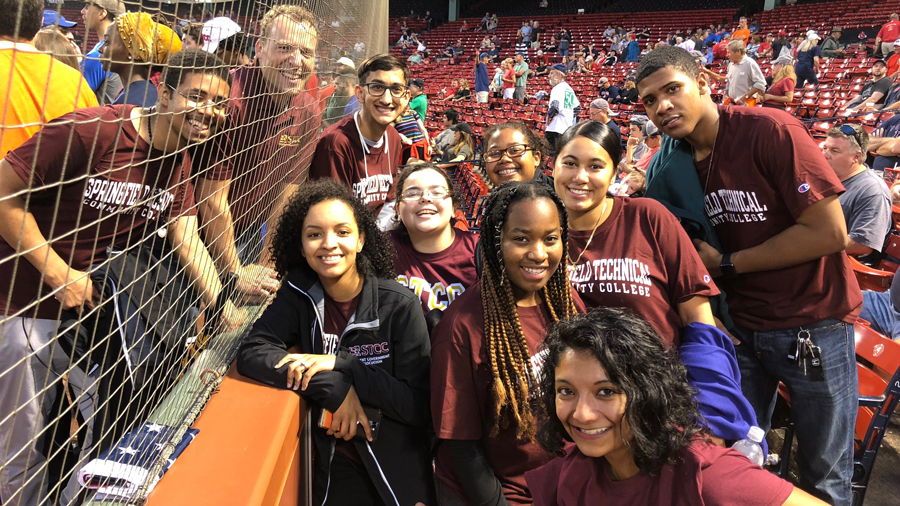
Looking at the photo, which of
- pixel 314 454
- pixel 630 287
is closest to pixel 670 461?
pixel 630 287

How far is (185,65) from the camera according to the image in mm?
1635

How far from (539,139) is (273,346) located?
159 centimetres

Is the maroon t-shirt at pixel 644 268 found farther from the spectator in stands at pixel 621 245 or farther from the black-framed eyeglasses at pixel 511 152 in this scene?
the black-framed eyeglasses at pixel 511 152

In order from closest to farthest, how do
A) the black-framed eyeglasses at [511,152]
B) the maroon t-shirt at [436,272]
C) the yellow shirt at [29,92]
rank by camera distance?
the yellow shirt at [29,92] < the maroon t-shirt at [436,272] < the black-framed eyeglasses at [511,152]

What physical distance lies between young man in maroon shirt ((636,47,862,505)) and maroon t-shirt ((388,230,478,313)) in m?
0.85

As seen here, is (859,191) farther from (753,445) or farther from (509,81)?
(509,81)

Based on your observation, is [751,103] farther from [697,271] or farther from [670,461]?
[670,461]

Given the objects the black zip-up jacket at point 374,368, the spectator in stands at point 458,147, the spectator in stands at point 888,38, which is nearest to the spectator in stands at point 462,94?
the spectator in stands at point 458,147

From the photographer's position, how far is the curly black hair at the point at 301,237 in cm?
203

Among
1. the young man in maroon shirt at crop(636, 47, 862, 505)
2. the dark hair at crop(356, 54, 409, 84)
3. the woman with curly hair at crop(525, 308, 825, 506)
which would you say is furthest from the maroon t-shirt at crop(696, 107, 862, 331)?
the dark hair at crop(356, 54, 409, 84)

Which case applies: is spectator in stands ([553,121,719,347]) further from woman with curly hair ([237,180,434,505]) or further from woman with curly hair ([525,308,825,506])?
woman with curly hair ([237,180,434,505])

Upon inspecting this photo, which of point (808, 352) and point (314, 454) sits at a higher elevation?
point (808, 352)

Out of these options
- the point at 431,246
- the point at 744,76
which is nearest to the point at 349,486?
the point at 431,246

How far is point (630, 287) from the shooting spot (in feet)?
5.74
